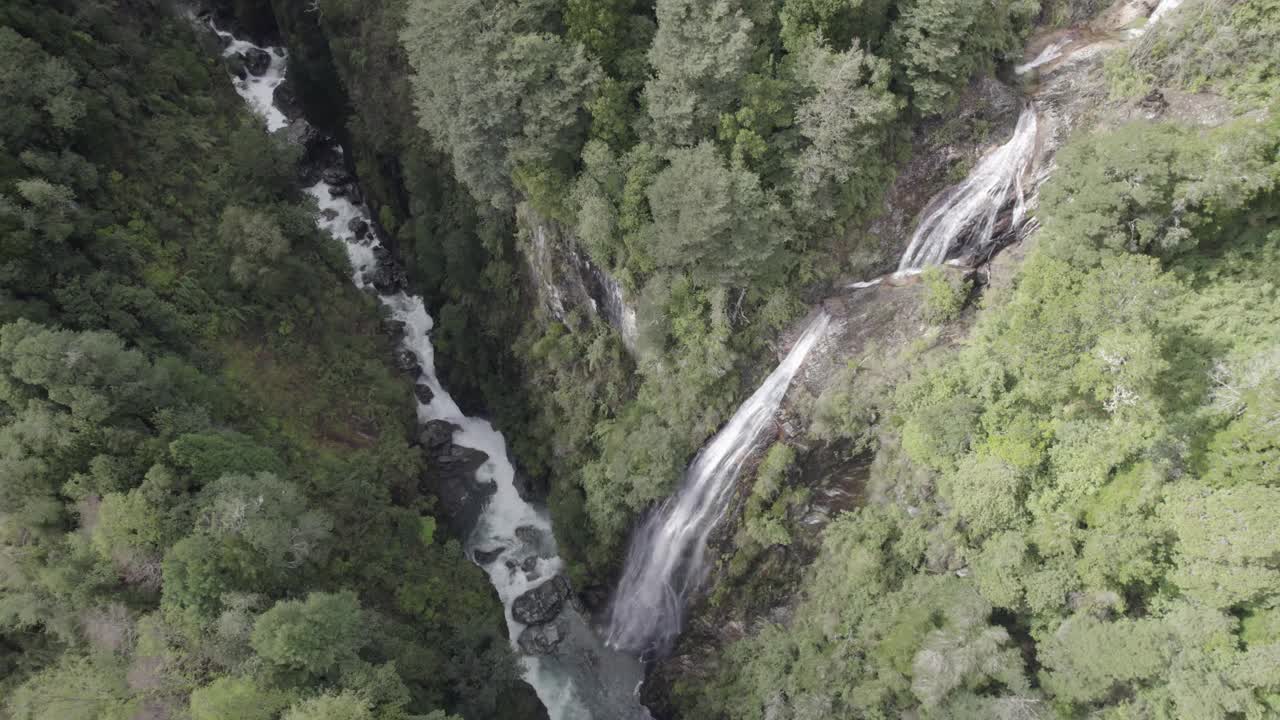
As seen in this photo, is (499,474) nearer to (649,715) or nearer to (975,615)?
(649,715)

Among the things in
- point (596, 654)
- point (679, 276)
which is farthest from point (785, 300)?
point (596, 654)

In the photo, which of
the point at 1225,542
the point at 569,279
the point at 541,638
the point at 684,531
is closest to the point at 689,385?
the point at 684,531

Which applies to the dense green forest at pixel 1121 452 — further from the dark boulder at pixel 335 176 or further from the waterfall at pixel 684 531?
the dark boulder at pixel 335 176

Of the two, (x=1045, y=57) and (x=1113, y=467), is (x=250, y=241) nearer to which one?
(x=1045, y=57)

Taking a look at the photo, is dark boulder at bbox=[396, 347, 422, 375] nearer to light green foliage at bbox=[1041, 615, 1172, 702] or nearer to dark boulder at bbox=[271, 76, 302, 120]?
dark boulder at bbox=[271, 76, 302, 120]

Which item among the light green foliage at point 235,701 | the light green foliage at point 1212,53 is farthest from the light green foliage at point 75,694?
the light green foliage at point 1212,53

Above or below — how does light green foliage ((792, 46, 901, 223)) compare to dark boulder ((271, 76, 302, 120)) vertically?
below

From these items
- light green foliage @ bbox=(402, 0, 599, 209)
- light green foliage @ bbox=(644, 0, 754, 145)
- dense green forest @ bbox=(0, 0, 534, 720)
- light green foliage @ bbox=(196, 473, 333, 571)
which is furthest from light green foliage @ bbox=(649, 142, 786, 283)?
dense green forest @ bbox=(0, 0, 534, 720)
